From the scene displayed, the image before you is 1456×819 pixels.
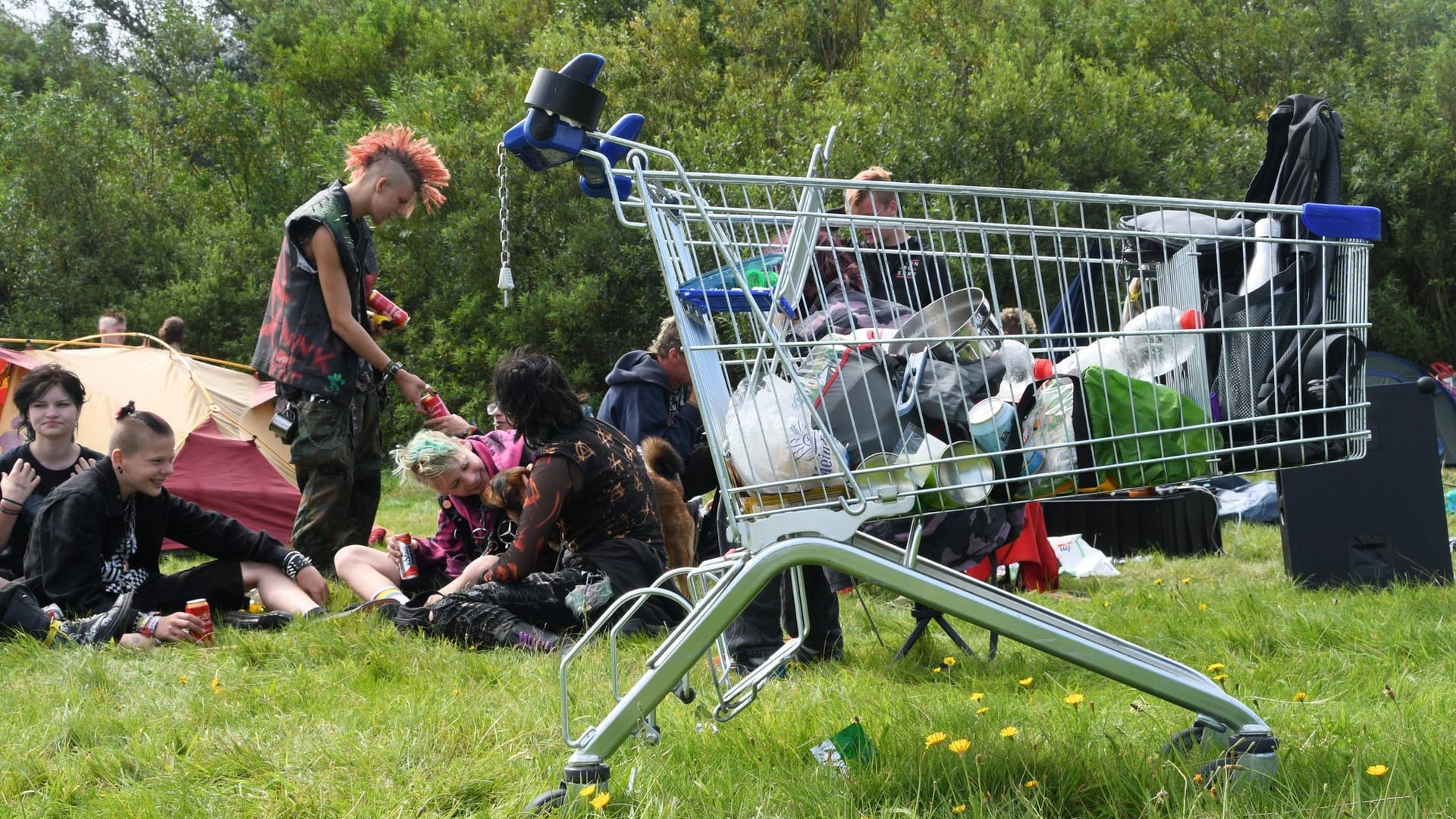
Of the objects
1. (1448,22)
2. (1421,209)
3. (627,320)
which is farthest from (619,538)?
(1448,22)

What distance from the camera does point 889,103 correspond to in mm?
12531

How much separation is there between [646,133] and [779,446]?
465 inches

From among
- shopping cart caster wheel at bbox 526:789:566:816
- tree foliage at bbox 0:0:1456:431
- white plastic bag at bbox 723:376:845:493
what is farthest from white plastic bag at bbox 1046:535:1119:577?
tree foliage at bbox 0:0:1456:431

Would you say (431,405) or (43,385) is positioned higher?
(43,385)

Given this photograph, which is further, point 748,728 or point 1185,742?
point 748,728

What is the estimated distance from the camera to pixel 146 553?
4379mm

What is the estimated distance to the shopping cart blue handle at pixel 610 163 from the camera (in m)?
2.19

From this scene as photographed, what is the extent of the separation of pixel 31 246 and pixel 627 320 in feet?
26.6

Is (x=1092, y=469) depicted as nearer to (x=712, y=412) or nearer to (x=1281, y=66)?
(x=712, y=412)

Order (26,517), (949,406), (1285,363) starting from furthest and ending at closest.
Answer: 1. (26,517)
2. (1285,363)
3. (949,406)

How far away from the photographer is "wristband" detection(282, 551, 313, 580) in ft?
14.4

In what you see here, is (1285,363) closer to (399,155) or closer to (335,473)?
(399,155)

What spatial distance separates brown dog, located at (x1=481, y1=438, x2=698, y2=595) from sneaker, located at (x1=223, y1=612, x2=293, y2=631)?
822mm

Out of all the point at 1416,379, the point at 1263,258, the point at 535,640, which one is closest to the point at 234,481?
the point at 535,640
